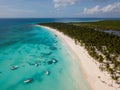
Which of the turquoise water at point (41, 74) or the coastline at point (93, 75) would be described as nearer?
the coastline at point (93, 75)

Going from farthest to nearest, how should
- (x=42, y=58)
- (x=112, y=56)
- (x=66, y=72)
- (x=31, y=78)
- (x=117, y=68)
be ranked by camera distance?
(x=42, y=58)
(x=112, y=56)
(x=66, y=72)
(x=117, y=68)
(x=31, y=78)

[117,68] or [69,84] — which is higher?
[117,68]

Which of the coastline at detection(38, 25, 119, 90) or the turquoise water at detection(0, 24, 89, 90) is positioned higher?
the coastline at detection(38, 25, 119, 90)

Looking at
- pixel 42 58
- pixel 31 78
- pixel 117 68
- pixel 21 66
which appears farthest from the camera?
pixel 42 58

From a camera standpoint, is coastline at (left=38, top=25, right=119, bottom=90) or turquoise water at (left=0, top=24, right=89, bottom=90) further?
turquoise water at (left=0, top=24, right=89, bottom=90)

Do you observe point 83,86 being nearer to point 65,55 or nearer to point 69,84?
point 69,84

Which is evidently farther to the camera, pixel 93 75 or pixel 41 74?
pixel 41 74

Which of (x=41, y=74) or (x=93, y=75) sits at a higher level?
(x=93, y=75)

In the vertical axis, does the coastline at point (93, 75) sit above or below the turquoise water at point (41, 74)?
above

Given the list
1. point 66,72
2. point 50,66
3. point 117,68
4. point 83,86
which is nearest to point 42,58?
point 50,66

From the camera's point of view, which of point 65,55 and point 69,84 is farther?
point 65,55
